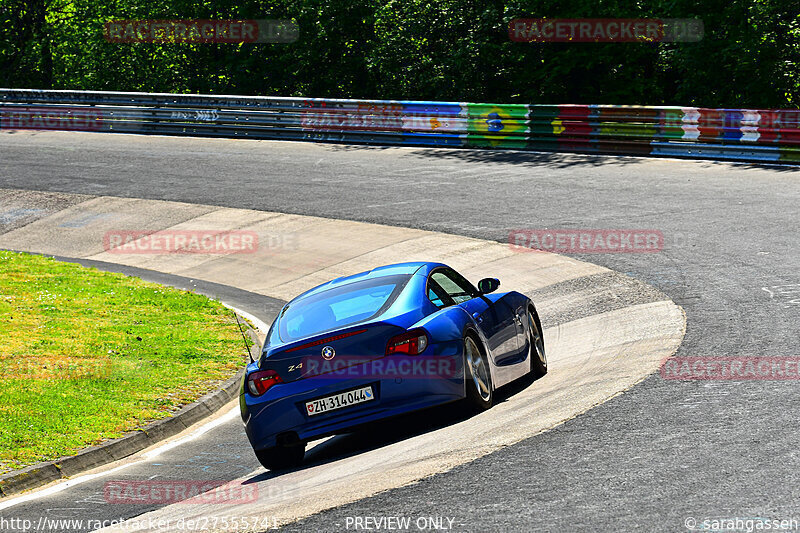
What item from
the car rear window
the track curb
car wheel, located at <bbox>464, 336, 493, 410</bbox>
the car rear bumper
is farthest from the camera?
the track curb

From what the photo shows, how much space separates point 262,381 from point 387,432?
1.33m

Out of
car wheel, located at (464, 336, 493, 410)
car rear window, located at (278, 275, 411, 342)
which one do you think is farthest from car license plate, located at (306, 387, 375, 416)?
car wheel, located at (464, 336, 493, 410)

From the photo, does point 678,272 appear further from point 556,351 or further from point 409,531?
point 409,531

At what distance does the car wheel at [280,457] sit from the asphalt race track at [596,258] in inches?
17.0

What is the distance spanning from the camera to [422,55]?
32.3m

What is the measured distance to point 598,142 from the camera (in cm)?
2400

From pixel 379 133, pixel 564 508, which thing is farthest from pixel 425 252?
pixel 564 508

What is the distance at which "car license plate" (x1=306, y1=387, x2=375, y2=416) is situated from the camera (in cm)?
795

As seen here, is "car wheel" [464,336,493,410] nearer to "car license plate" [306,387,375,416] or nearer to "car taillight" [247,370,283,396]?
"car license plate" [306,387,375,416]

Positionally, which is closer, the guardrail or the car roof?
the car roof

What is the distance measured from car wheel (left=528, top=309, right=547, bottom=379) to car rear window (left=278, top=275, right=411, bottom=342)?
1.78 m

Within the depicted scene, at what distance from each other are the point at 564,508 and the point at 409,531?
2.82 ft

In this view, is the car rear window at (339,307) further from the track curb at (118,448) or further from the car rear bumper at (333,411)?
the track curb at (118,448)

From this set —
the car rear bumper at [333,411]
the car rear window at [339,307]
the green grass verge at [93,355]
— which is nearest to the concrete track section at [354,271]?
the car rear bumper at [333,411]
